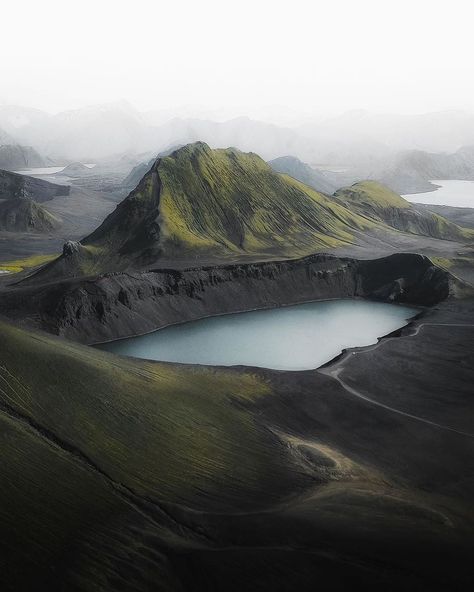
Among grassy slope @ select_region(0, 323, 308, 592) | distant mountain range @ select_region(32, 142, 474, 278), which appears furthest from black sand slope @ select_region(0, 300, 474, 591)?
distant mountain range @ select_region(32, 142, 474, 278)

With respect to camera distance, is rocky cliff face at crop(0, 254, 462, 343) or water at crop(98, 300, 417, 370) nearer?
water at crop(98, 300, 417, 370)

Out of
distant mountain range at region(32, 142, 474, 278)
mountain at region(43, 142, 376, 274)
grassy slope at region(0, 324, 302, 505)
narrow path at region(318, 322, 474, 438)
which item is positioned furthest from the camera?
mountain at region(43, 142, 376, 274)

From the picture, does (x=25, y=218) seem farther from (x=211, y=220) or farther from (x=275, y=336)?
(x=275, y=336)

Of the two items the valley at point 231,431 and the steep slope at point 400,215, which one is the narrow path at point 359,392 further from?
the steep slope at point 400,215

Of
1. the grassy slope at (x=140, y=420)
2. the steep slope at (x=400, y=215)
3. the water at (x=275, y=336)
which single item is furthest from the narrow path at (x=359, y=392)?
the steep slope at (x=400, y=215)

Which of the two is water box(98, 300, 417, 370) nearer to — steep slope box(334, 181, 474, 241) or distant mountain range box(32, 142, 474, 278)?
distant mountain range box(32, 142, 474, 278)

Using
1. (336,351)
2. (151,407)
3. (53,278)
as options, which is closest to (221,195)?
(53,278)

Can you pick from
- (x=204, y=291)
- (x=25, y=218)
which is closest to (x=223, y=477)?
(x=204, y=291)
